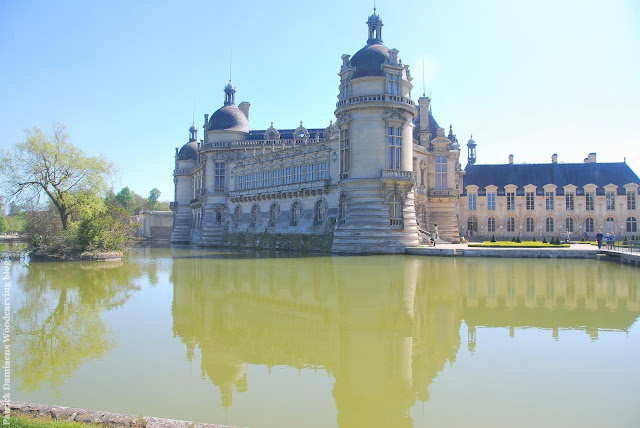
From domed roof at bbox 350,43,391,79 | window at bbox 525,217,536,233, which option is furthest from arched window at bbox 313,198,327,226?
window at bbox 525,217,536,233

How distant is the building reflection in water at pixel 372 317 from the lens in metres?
8.40

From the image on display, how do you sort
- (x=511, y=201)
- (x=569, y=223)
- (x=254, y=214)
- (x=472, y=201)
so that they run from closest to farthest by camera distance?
(x=254, y=214) → (x=569, y=223) → (x=511, y=201) → (x=472, y=201)

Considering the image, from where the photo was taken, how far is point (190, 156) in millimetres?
69250

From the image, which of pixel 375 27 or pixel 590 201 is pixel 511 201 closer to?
pixel 590 201

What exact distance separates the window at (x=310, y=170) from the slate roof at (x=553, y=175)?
67.9 ft

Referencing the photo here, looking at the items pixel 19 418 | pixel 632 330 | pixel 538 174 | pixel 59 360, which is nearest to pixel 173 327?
pixel 59 360

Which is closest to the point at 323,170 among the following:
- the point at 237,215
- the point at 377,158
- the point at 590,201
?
the point at 377,158

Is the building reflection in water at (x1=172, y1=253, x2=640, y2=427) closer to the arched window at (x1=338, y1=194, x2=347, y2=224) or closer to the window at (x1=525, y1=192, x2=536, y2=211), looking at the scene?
the arched window at (x1=338, y1=194, x2=347, y2=224)

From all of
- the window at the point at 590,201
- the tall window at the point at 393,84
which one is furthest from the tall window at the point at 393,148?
the window at the point at 590,201

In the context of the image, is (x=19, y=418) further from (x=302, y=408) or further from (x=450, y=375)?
(x=450, y=375)

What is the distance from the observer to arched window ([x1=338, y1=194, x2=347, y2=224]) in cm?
3659

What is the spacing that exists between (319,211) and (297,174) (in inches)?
215

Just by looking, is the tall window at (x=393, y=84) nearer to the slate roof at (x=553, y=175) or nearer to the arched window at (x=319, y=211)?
the arched window at (x=319, y=211)

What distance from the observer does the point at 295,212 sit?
151 feet
